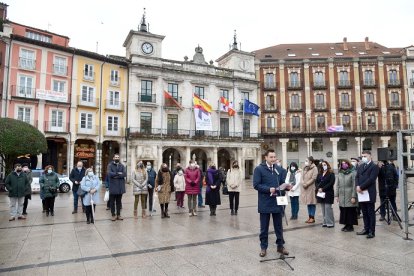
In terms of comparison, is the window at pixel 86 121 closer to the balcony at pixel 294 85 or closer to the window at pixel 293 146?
the balcony at pixel 294 85

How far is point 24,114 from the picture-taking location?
28.1 metres

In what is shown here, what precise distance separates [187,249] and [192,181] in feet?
14.7

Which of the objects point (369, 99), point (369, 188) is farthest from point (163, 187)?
point (369, 99)

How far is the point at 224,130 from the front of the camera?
38.6 metres

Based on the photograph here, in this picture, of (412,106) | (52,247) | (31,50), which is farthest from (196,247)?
(412,106)

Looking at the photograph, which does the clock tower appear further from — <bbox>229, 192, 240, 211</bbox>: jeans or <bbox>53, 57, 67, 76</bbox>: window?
<bbox>229, 192, 240, 211</bbox>: jeans

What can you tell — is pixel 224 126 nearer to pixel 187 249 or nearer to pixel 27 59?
pixel 27 59

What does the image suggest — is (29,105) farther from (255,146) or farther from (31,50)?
(255,146)

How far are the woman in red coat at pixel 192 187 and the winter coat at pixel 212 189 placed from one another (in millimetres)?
398

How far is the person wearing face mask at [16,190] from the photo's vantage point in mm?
9789

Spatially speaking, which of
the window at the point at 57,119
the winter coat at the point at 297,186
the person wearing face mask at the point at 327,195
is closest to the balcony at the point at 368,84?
the window at the point at 57,119

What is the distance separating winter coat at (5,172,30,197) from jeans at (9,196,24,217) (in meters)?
0.25

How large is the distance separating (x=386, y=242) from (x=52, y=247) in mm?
7022

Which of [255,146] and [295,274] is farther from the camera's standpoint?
[255,146]
